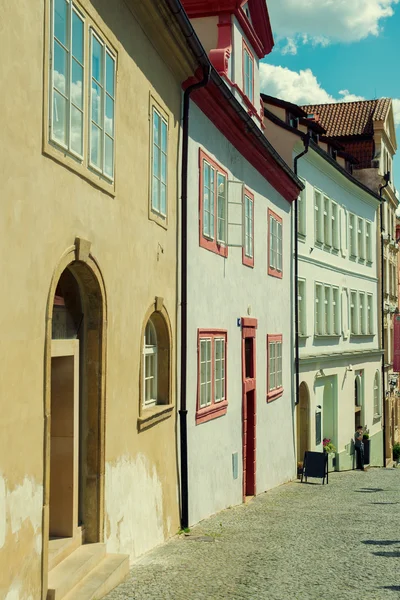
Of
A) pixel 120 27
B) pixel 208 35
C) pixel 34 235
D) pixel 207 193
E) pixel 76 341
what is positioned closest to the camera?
pixel 34 235

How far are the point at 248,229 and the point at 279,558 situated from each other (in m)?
9.96

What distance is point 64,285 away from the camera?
9.30 meters

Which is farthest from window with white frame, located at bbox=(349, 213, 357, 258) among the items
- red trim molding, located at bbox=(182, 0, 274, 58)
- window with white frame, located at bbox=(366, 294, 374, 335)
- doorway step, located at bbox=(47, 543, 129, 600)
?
doorway step, located at bbox=(47, 543, 129, 600)

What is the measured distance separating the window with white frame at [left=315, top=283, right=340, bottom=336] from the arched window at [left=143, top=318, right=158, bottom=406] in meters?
17.9

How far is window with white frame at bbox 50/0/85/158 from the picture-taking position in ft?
26.1

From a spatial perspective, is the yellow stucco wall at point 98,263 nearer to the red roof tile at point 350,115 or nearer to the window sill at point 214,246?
the window sill at point 214,246

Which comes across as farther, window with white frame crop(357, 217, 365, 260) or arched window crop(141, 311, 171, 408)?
window with white frame crop(357, 217, 365, 260)

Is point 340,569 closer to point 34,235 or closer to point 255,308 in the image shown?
point 34,235

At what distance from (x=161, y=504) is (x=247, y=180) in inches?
369

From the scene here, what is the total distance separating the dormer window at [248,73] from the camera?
20469 mm

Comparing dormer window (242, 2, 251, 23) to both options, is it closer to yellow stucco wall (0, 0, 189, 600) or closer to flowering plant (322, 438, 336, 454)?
yellow stucco wall (0, 0, 189, 600)

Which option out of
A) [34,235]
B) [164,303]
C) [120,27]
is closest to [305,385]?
[164,303]

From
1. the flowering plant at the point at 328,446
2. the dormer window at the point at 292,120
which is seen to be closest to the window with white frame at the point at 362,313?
the flowering plant at the point at 328,446

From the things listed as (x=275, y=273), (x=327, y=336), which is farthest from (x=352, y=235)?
(x=275, y=273)
